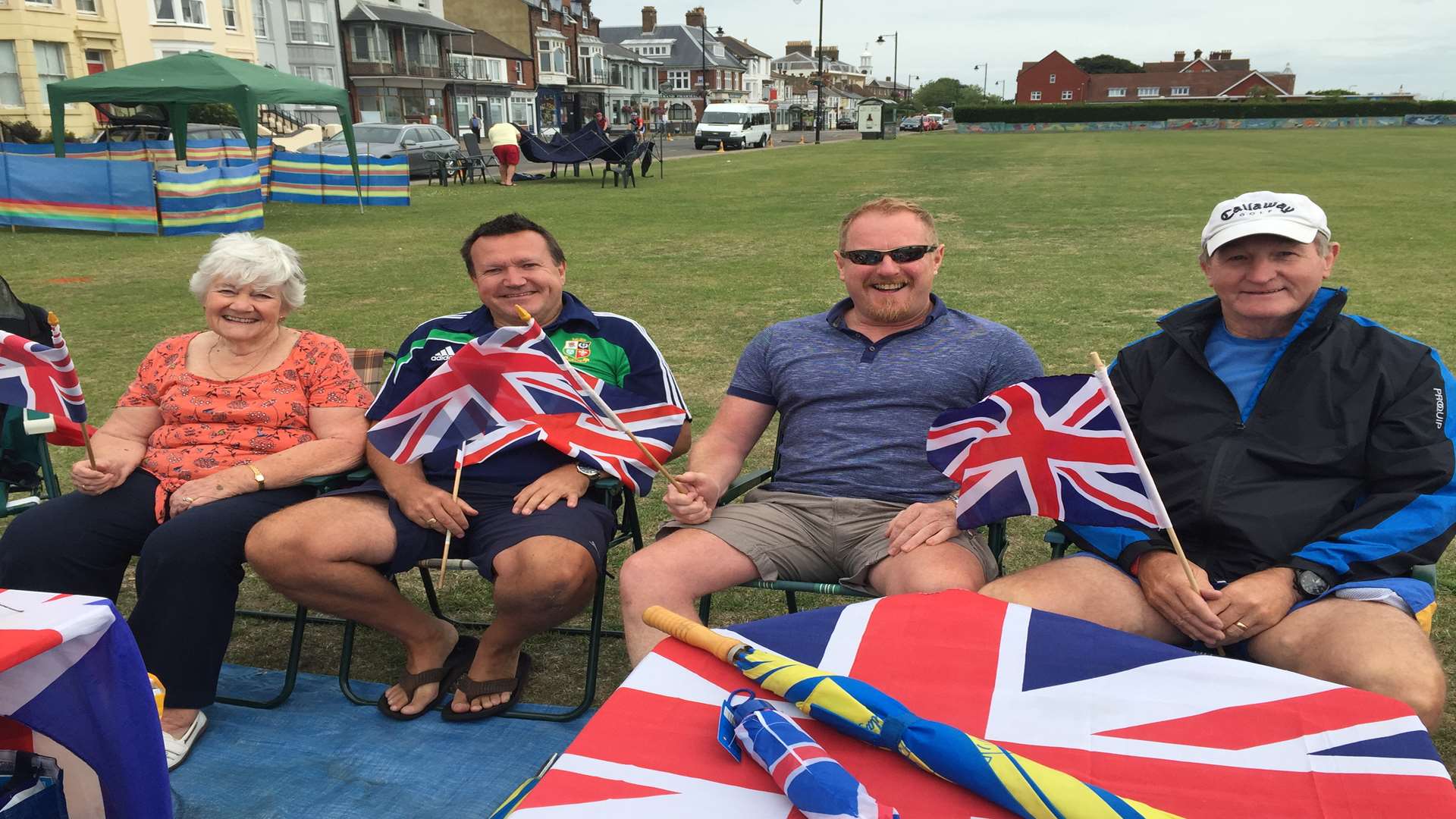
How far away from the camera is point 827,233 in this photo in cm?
1480

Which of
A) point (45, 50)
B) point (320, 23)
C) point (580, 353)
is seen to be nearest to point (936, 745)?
point (580, 353)

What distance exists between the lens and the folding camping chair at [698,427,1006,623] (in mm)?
2895

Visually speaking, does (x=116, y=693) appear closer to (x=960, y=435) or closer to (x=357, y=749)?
(x=357, y=749)

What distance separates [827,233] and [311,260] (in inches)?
265

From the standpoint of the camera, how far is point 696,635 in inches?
75.4

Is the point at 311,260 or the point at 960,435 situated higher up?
the point at 960,435

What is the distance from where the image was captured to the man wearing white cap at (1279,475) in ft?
8.05

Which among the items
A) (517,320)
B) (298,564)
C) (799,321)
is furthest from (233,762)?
(799,321)

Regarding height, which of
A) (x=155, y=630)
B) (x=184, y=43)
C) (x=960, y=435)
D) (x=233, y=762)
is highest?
(x=184, y=43)

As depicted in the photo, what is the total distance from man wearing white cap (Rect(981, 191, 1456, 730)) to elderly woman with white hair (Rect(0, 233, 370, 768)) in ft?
6.93

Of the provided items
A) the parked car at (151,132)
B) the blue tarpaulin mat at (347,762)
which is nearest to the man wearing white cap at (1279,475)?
the blue tarpaulin mat at (347,762)

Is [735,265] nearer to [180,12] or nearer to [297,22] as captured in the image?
[180,12]

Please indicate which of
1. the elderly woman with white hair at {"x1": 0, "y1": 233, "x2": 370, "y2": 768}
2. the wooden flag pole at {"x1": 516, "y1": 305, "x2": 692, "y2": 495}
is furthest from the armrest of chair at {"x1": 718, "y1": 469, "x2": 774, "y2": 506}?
the elderly woman with white hair at {"x1": 0, "y1": 233, "x2": 370, "y2": 768}

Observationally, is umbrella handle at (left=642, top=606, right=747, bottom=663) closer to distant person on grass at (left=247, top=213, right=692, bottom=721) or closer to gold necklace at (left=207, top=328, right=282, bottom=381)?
distant person on grass at (left=247, top=213, right=692, bottom=721)
